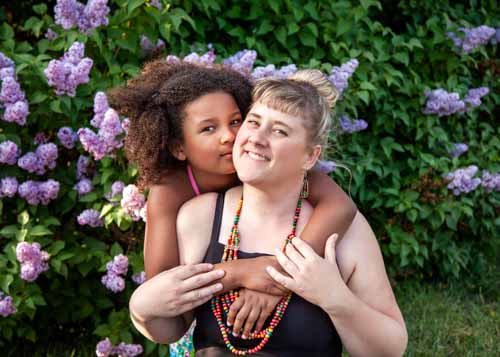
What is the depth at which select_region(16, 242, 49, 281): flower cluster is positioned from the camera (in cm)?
276

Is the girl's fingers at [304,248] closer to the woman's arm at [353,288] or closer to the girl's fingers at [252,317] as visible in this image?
the woman's arm at [353,288]

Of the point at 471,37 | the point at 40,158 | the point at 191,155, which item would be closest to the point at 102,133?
the point at 40,158

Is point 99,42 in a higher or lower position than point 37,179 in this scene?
higher

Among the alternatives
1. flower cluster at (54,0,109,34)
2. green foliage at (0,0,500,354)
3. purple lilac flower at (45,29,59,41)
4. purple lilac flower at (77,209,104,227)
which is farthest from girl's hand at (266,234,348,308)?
purple lilac flower at (45,29,59,41)

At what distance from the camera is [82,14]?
299cm

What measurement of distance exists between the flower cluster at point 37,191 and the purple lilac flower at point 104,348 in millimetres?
683

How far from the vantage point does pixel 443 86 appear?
4.12 m

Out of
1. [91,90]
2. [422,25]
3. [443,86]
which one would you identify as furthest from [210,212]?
[422,25]

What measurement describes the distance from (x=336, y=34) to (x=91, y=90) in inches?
53.8

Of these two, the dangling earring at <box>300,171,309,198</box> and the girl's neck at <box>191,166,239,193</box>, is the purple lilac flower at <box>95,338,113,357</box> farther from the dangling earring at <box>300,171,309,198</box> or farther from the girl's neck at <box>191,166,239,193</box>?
the dangling earring at <box>300,171,309,198</box>

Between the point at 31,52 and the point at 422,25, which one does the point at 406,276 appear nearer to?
the point at 422,25

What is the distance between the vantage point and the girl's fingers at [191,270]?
6.30ft

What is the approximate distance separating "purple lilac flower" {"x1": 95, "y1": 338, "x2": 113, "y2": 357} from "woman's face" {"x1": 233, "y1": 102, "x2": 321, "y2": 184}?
149cm

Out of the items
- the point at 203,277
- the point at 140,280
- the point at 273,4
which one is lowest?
the point at 140,280
